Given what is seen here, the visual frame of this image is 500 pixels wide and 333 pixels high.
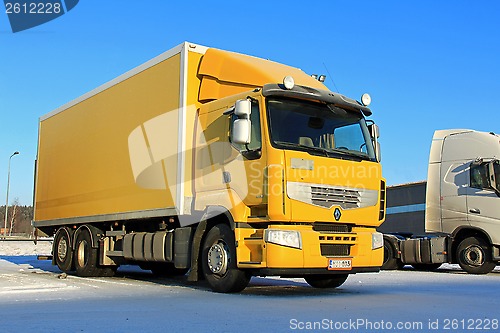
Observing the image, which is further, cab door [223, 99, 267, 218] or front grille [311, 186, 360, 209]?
front grille [311, 186, 360, 209]

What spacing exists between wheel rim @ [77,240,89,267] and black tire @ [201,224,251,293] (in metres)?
5.01

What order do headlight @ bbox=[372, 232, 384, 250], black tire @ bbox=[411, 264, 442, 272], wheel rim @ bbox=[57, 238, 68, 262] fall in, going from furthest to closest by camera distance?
black tire @ bbox=[411, 264, 442, 272] → wheel rim @ bbox=[57, 238, 68, 262] → headlight @ bbox=[372, 232, 384, 250]

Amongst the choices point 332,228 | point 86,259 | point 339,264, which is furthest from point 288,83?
point 86,259

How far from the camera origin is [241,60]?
9859mm

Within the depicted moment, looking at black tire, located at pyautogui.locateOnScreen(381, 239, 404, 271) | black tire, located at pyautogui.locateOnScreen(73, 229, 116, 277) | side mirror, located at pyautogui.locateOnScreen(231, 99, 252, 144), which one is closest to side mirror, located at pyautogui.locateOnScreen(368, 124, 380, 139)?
side mirror, located at pyautogui.locateOnScreen(231, 99, 252, 144)

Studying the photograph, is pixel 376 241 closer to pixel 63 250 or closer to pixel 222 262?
pixel 222 262

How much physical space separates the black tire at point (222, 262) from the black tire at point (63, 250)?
19.2 feet

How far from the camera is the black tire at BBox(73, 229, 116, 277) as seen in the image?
13055 millimetres

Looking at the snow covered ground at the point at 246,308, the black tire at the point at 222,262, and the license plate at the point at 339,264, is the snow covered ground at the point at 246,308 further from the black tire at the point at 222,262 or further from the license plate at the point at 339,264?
the license plate at the point at 339,264

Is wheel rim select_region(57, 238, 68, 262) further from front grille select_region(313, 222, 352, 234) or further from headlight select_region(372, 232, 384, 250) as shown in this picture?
headlight select_region(372, 232, 384, 250)

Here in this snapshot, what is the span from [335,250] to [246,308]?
83.9 inches

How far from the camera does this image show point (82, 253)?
1343cm

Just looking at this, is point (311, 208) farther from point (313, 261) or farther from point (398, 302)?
point (398, 302)

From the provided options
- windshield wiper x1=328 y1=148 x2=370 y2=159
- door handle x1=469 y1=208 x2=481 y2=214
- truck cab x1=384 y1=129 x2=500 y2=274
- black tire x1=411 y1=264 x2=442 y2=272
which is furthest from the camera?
black tire x1=411 y1=264 x2=442 y2=272
